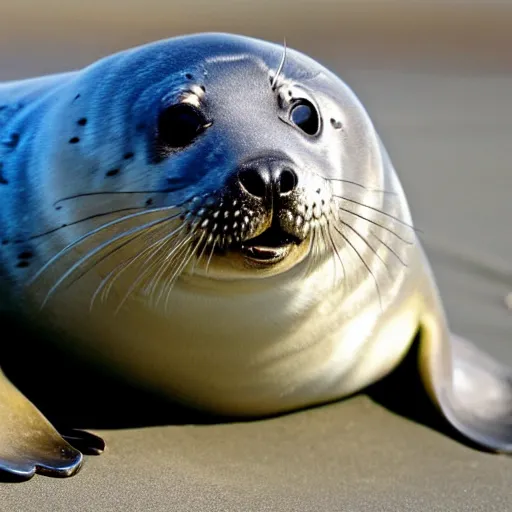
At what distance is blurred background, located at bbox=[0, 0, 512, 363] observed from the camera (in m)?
6.14

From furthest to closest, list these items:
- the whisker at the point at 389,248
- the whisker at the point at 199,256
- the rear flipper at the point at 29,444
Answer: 1. the whisker at the point at 389,248
2. the whisker at the point at 199,256
3. the rear flipper at the point at 29,444

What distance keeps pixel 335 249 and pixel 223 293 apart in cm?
33

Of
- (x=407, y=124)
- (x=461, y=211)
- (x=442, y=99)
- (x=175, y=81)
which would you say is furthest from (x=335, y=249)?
(x=442, y=99)

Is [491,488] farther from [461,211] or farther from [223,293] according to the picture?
[461,211]

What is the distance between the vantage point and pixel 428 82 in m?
11.4

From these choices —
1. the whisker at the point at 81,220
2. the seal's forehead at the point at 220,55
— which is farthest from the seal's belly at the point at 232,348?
the seal's forehead at the point at 220,55

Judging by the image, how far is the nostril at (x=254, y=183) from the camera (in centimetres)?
→ 306

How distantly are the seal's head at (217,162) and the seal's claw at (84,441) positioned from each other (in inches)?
17.4

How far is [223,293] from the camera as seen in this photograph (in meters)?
3.44

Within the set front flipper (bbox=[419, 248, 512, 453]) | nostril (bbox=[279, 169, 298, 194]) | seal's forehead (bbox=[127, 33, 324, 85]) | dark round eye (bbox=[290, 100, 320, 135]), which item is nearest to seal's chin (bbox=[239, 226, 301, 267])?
nostril (bbox=[279, 169, 298, 194])

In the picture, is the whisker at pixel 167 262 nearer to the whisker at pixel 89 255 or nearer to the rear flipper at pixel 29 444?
the whisker at pixel 89 255

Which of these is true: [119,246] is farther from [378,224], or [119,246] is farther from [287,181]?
[378,224]

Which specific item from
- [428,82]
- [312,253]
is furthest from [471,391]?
[428,82]

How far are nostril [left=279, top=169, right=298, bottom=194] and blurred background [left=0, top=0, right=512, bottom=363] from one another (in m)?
2.14
